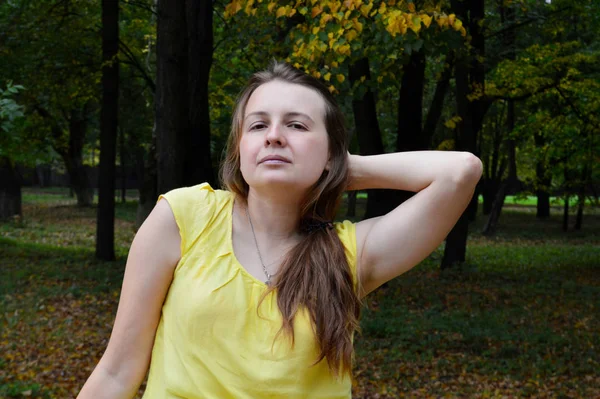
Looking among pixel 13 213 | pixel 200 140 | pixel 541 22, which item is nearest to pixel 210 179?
pixel 200 140

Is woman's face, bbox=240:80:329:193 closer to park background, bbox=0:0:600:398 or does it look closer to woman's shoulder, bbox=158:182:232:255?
woman's shoulder, bbox=158:182:232:255

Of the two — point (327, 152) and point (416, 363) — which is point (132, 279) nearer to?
point (327, 152)

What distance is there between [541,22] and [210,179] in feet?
32.4

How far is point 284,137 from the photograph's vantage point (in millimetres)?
1894

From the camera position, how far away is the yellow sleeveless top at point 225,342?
5.87 ft

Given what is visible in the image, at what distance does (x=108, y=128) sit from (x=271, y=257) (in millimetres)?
13177

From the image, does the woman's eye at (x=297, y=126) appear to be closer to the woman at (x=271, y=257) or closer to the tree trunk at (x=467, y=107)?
the woman at (x=271, y=257)

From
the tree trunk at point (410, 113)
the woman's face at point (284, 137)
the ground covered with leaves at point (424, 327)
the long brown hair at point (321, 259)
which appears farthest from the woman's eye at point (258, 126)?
the tree trunk at point (410, 113)

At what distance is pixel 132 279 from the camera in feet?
6.24

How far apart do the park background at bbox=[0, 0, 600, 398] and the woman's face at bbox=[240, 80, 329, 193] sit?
170 inches

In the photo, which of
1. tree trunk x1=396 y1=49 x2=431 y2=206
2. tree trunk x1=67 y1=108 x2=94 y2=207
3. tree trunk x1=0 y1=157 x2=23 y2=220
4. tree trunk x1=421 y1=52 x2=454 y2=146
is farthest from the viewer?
tree trunk x1=67 y1=108 x2=94 y2=207

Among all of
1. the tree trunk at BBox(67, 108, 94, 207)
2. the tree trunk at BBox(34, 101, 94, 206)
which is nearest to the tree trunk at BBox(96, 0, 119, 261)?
the tree trunk at BBox(34, 101, 94, 206)

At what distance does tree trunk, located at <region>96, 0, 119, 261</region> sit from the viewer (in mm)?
13852

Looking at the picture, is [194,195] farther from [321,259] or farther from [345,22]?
[345,22]
